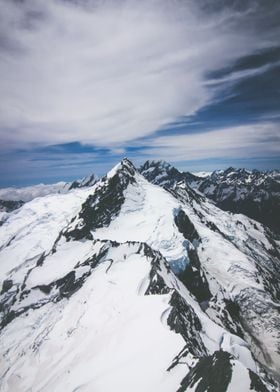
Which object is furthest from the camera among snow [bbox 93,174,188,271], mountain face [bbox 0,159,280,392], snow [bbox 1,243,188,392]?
snow [bbox 93,174,188,271]

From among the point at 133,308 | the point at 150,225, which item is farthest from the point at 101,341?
the point at 150,225

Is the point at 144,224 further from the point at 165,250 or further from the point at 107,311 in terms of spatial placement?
the point at 107,311

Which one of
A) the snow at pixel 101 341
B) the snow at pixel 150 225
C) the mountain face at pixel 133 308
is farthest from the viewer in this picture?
the snow at pixel 150 225

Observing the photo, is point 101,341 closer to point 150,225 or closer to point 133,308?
point 133,308

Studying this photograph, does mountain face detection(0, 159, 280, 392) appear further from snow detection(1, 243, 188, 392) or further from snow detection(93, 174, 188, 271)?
snow detection(93, 174, 188, 271)

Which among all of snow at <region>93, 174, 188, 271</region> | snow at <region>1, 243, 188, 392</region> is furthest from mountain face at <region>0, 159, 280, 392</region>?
snow at <region>93, 174, 188, 271</region>

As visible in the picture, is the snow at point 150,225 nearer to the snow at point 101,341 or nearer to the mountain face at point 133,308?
the mountain face at point 133,308

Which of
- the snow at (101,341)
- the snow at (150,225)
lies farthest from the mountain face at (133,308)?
the snow at (150,225)

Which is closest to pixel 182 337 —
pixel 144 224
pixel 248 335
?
pixel 248 335
